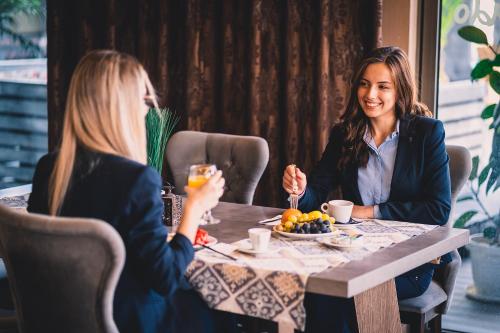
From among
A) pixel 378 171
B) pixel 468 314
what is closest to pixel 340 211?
pixel 378 171

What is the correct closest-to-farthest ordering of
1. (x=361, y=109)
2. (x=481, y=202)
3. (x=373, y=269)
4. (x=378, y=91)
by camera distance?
(x=373, y=269) → (x=378, y=91) → (x=361, y=109) → (x=481, y=202)

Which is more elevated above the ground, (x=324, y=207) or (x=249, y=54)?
(x=249, y=54)

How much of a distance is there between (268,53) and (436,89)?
34.3 inches

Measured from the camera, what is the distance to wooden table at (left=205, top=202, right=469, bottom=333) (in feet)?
6.53

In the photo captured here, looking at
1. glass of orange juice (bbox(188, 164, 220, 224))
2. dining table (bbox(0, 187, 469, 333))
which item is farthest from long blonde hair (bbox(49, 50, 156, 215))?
dining table (bbox(0, 187, 469, 333))

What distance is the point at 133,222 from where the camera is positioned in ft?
6.29

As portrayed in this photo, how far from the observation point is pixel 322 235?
2402 mm

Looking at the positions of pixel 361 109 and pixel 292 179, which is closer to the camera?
pixel 292 179

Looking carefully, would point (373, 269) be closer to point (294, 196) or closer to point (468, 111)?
point (294, 196)

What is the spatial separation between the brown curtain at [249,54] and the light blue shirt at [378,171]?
2.56 feet

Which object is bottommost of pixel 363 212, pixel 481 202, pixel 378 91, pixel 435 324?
pixel 435 324

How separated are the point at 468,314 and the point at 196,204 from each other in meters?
2.16

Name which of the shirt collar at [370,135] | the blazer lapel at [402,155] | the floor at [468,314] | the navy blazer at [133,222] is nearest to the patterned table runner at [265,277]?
the navy blazer at [133,222]

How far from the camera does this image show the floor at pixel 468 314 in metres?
3.67
